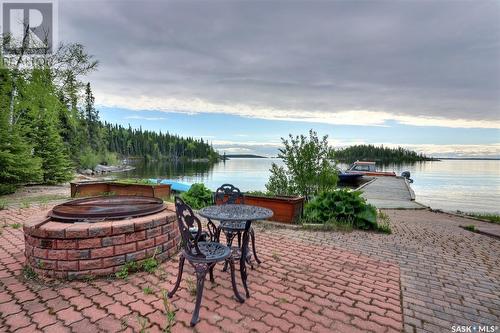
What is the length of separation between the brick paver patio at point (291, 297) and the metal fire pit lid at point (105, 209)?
694 millimetres

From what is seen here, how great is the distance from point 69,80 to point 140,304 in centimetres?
2059

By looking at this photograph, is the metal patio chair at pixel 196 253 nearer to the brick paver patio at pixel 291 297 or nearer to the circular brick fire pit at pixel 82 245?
the brick paver patio at pixel 291 297

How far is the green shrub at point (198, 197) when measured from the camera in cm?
783

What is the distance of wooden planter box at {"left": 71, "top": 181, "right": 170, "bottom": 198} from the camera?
9.22 metres

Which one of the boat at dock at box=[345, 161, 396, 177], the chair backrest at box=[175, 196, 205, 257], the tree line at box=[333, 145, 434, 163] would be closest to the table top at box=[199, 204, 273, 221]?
the chair backrest at box=[175, 196, 205, 257]

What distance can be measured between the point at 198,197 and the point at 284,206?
2.73 metres

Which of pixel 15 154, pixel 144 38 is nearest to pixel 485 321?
pixel 144 38

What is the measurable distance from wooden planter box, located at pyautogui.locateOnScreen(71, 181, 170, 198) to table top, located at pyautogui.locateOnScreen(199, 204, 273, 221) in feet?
20.2

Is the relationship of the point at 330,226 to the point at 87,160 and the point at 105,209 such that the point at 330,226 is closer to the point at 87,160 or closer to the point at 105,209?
the point at 105,209

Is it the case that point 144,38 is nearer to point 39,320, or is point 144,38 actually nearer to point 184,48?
point 184,48

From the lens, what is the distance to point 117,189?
31.6 feet

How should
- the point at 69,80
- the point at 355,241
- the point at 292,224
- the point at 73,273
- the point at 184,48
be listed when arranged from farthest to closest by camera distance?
the point at 69,80
the point at 184,48
the point at 292,224
the point at 355,241
the point at 73,273

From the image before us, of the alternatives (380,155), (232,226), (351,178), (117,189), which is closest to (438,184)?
(351,178)

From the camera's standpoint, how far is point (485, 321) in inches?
105
